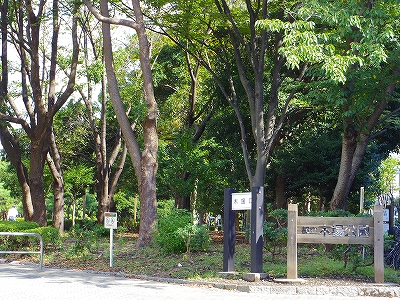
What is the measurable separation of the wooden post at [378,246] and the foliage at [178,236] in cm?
456

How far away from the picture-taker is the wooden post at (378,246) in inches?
461

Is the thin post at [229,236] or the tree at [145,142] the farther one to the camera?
the tree at [145,142]

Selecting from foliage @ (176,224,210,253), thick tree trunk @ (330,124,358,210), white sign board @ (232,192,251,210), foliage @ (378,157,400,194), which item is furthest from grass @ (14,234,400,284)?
foliage @ (378,157,400,194)

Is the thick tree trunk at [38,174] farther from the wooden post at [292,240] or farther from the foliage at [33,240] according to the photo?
the wooden post at [292,240]

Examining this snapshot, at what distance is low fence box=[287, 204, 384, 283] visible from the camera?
468 inches

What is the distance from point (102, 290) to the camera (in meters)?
10.9

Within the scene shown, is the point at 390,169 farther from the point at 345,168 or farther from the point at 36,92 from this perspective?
the point at 36,92

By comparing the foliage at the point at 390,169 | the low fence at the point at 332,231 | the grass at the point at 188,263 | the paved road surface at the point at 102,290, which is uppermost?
the foliage at the point at 390,169

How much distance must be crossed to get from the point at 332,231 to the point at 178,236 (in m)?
4.21

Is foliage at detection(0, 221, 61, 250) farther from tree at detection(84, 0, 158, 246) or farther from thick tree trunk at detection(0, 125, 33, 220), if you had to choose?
thick tree trunk at detection(0, 125, 33, 220)

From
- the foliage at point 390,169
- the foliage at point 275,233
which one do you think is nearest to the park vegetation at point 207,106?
the foliage at point 275,233

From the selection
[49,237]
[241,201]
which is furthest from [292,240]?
[49,237]

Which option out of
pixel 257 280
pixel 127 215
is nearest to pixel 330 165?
pixel 257 280

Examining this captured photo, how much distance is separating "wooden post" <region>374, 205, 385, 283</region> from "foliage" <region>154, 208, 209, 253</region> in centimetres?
456
